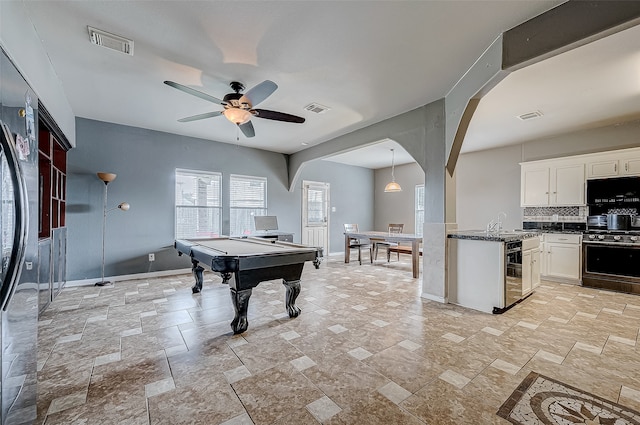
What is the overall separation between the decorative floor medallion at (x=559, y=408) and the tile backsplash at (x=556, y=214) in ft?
15.0

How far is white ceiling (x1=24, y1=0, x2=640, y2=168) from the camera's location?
84.4 inches

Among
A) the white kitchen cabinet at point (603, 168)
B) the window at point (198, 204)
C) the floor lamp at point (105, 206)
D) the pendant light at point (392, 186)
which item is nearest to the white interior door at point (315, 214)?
the pendant light at point (392, 186)

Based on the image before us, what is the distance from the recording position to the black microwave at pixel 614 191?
4363 mm

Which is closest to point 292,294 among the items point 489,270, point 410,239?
point 489,270

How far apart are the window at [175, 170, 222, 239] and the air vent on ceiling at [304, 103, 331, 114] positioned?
2.91 metres

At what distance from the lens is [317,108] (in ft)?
13.4

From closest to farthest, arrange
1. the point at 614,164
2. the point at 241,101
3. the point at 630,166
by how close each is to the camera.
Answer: the point at 241,101 → the point at 630,166 → the point at 614,164

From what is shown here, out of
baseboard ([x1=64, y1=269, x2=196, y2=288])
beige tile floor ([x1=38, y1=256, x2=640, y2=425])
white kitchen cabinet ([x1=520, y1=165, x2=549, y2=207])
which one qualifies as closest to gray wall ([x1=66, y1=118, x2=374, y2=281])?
baseboard ([x1=64, y1=269, x2=196, y2=288])

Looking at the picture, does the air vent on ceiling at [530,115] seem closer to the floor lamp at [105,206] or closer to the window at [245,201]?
the window at [245,201]

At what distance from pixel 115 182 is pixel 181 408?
460 centimetres

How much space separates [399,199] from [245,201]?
4.69 m

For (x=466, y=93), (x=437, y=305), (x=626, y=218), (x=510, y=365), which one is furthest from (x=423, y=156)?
(x=626, y=218)

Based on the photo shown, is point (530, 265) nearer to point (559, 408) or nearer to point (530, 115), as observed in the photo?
point (530, 115)

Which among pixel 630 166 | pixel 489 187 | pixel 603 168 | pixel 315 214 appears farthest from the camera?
pixel 315 214
